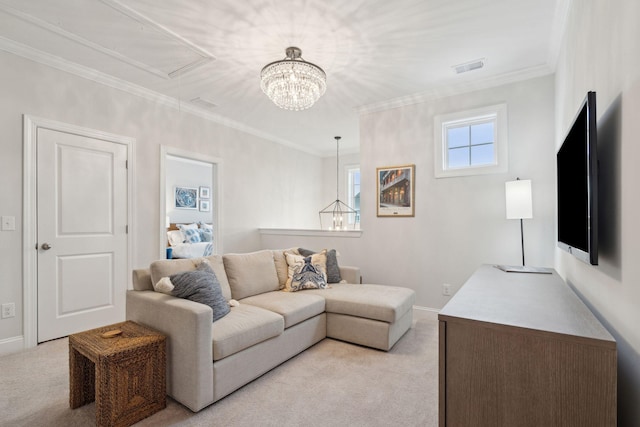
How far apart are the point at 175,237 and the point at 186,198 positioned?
1.27 metres

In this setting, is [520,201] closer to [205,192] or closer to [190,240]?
[190,240]

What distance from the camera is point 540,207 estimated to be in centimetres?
317

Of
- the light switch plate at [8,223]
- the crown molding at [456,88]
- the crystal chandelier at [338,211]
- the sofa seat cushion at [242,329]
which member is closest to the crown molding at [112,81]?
the light switch plate at [8,223]

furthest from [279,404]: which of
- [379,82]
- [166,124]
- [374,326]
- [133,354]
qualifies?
[166,124]

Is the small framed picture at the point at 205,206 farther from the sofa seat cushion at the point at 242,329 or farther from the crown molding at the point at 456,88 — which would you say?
the sofa seat cushion at the point at 242,329

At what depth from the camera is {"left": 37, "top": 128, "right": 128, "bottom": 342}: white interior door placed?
9.71 feet

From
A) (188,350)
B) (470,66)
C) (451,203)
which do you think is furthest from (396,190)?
(188,350)

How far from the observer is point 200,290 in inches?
87.6

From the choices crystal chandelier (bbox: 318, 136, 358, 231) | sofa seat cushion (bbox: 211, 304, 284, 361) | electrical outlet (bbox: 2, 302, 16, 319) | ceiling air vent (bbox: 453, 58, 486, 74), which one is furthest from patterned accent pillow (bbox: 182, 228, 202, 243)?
ceiling air vent (bbox: 453, 58, 486, 74)

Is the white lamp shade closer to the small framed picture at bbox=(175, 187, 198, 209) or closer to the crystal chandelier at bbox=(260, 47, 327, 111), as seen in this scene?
the crystal chandelier at bbox=(260, 47, 327, 111)

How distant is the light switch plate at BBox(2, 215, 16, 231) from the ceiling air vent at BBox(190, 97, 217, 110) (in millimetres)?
2210

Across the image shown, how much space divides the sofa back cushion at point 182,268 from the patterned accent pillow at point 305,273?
2.28 feet

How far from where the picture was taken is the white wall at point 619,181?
1041 mm

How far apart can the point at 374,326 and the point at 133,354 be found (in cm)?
180
